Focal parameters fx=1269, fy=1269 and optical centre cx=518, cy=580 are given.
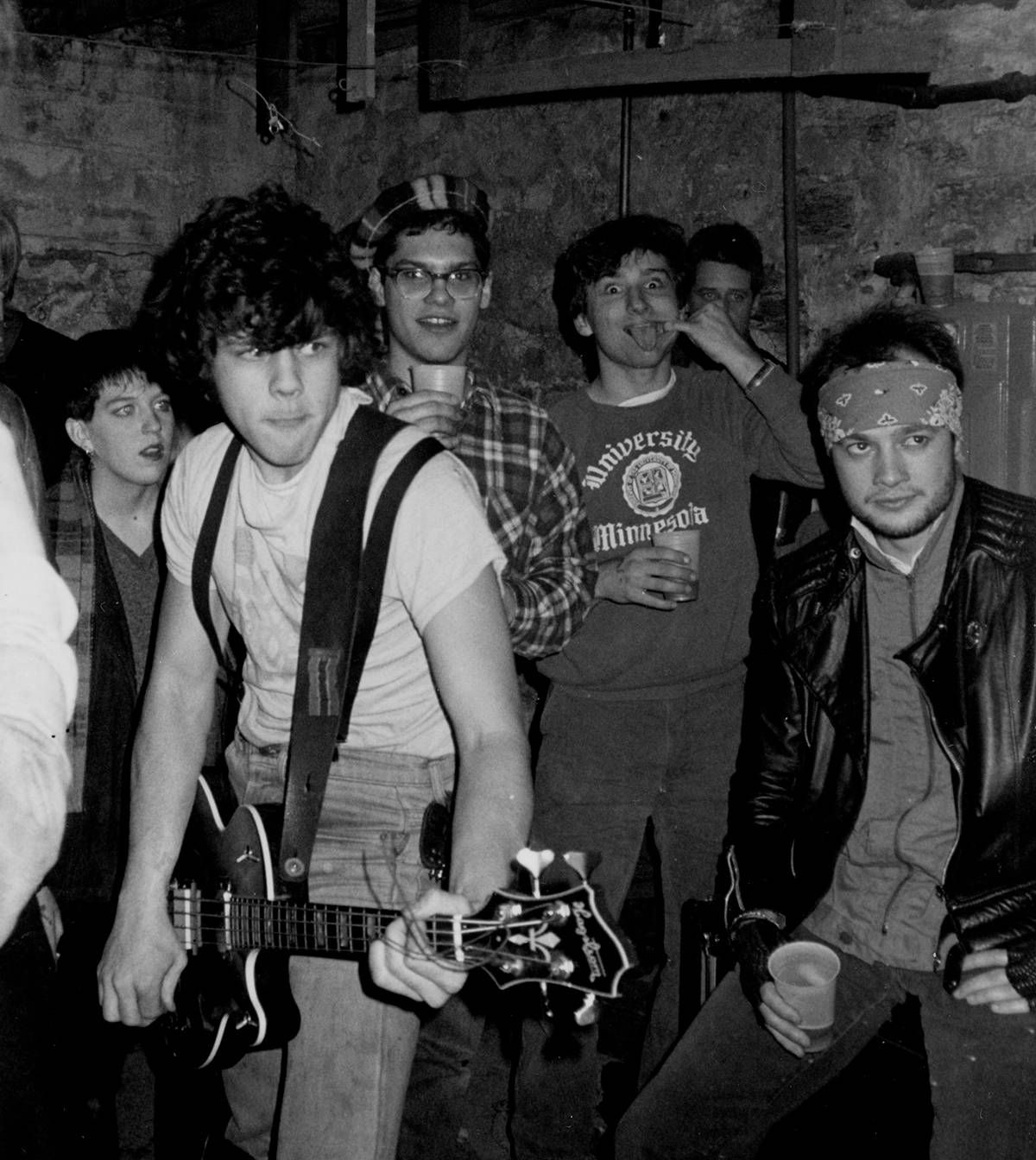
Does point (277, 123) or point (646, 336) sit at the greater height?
point (277, 123)

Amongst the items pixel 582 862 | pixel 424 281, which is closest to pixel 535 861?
pixel 582 862

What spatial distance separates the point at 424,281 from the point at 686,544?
968mm

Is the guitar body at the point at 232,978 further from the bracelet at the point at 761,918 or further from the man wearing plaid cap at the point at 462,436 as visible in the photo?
the bracelet at the point at 761,918

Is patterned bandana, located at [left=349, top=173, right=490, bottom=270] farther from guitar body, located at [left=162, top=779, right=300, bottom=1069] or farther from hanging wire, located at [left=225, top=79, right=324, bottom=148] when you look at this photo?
hanging wire, located at [left=225, top=79, right=324, bottom=148]

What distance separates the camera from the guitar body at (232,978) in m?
2.38

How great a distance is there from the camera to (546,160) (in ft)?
19.3

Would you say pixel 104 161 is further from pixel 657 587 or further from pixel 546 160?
pixel 657 587

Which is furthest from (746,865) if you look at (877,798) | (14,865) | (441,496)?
(14,865)

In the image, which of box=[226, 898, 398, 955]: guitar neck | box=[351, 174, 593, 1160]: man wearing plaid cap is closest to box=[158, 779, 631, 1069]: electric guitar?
box=[226, 898, 398, 955]: guitar neck

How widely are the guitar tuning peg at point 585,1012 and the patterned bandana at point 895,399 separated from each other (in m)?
1.61

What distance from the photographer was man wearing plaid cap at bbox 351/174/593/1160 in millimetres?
3143

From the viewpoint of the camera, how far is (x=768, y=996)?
2688 mm

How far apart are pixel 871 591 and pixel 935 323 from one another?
698 millimetres

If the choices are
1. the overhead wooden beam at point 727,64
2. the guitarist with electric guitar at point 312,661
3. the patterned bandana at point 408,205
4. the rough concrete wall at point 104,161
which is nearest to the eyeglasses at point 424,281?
the patterned bandana at point 408,205
